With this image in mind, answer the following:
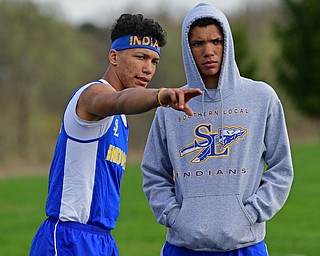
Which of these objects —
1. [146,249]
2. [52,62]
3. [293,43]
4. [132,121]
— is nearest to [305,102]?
[293,43]

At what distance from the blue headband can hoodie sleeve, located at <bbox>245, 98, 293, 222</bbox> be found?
85 cm

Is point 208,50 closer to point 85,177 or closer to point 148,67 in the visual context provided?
point 148,67

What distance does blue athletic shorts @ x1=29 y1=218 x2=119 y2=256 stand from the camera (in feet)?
14.9

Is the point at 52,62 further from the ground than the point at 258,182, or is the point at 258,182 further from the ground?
the point at 52,62

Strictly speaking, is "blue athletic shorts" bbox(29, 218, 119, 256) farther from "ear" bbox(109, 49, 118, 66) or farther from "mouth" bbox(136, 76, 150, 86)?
"ear" bbox(109, 49, 118, 66)

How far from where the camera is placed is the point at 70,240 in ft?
14.9

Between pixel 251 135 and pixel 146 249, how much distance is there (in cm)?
755

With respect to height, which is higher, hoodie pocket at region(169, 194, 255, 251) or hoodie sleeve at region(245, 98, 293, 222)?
hoodie sleeve at region(245, 98, 293, 222)

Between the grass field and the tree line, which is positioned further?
the tree line

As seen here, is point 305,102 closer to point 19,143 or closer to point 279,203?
point 19,143

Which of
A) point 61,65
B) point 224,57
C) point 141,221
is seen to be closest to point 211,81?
point 224,57

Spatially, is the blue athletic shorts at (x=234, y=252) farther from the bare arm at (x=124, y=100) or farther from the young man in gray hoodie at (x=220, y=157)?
the bare arm at (x=124, y=100)

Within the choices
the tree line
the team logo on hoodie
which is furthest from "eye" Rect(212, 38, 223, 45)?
the tree line

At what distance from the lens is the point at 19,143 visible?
134ft
